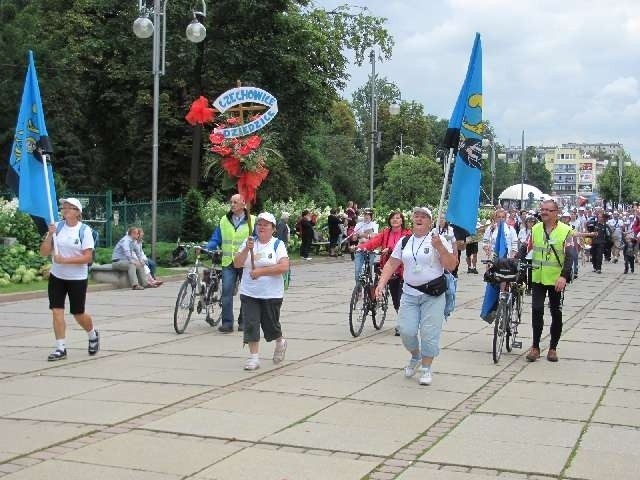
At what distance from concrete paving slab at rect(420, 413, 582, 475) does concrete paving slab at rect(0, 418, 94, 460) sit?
2610 mm

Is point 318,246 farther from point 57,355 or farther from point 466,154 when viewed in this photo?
point 466,154

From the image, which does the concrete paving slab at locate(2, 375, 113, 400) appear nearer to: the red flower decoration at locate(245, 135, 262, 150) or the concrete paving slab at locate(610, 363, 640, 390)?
the red flower decoration at locate(245, 135, 262, 150)

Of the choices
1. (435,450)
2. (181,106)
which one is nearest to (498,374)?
(435,450)

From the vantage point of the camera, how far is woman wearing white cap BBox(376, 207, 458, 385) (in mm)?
8883

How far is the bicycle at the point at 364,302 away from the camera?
12.5 meters

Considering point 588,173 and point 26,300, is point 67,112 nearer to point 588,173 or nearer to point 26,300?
point 26,300

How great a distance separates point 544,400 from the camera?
8344mm

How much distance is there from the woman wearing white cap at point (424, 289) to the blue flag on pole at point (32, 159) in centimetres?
431

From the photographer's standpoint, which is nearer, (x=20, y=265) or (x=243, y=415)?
(x=243, y=415)

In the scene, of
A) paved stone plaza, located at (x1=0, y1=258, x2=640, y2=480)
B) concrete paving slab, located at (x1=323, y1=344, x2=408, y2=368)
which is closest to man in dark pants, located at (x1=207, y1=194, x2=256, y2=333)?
paved stone plaza, located at (x1=0, y1=258, x2=640, y2=480)

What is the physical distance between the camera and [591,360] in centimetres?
1086

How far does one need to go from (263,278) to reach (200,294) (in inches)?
135

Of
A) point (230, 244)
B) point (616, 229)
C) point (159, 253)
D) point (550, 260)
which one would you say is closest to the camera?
point (550, 260)

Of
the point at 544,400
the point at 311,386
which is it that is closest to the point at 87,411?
the point at 311,386
